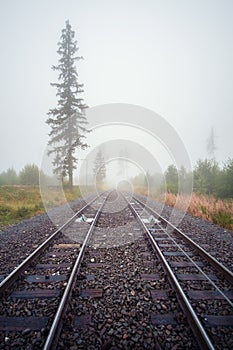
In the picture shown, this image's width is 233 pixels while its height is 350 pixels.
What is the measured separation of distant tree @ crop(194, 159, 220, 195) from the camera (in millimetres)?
13828

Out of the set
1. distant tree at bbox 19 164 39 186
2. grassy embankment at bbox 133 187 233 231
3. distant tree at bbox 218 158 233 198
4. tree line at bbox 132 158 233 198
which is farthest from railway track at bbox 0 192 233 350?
distant tree at bbox 19 164 39 186

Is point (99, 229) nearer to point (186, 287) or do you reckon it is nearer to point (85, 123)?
point (186, 287)

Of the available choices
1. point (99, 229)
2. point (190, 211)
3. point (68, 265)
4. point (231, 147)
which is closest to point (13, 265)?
point (68, 265)

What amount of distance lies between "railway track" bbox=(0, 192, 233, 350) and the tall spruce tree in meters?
14.5

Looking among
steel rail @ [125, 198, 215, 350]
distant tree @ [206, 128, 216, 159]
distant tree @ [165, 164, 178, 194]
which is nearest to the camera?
steel rail @ [125, 198, 215, 350]

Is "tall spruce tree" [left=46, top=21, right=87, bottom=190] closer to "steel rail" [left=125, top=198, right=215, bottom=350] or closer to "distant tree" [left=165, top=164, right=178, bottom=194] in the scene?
"distant tree" [left=165, top=164, right=178, bottom=194]

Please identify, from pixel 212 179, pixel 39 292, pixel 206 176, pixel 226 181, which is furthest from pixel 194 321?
pixel 206 176

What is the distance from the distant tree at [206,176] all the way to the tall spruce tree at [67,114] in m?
11.3

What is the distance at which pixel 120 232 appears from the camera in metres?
6.36

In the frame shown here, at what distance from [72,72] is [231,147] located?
137m

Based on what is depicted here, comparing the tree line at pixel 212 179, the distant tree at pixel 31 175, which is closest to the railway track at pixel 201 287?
the tree line at pixel 212 179

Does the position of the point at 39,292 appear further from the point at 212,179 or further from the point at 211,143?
the point at 211,143

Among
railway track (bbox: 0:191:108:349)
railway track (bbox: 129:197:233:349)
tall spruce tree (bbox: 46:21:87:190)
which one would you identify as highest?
tall spruce tree (bbox: 46:21:87:190)

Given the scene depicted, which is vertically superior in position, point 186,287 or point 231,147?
point 231,147
